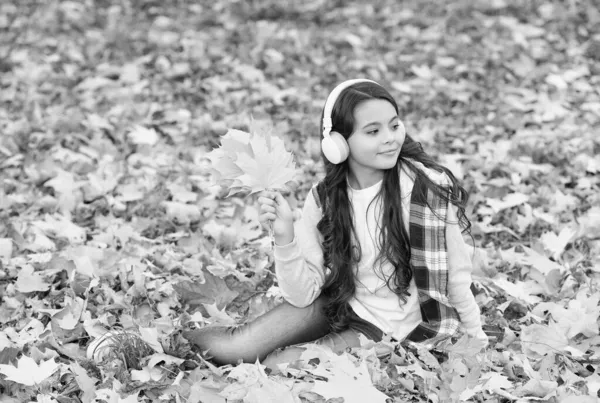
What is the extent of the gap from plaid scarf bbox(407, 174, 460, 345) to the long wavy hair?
0.04 metres

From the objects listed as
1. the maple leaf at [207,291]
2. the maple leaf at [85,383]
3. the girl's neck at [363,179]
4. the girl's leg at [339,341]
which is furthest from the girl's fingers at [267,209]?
the maple leaf at [85,383]

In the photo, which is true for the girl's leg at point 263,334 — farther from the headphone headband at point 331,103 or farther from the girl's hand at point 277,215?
the headphone headband at point 331,103

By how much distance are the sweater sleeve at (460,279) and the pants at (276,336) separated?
28cm

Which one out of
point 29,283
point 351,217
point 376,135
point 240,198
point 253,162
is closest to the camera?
point 253,162

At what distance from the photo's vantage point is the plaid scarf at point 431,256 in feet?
7.67

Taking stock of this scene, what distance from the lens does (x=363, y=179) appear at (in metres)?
2.47

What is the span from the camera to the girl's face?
2307 mm

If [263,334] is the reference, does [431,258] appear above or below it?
above

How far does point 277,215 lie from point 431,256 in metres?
0.50

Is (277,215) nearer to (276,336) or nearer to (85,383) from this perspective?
(276,336)

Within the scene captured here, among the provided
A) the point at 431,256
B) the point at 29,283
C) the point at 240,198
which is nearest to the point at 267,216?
the point at 431,256

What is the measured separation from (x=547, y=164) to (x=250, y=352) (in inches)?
81.8

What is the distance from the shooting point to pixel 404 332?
2.49 m

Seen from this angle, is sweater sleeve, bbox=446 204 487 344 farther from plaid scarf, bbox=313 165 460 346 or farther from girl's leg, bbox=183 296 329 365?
girl's leg, bbox=183 296 329 365
